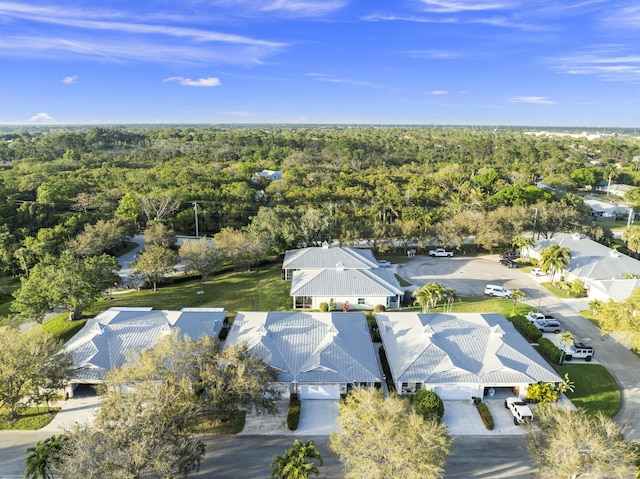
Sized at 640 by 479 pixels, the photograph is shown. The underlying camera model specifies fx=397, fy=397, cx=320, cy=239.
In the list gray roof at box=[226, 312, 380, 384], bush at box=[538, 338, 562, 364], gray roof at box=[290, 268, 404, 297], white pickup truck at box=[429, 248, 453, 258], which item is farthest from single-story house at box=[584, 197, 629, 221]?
gray roof at box=[226, 312, 380, 384]

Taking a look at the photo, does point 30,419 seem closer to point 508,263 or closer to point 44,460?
point 44,460

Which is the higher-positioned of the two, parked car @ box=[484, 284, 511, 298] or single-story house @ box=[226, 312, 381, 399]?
single-story house @ box=[226, 312, 381, 399]

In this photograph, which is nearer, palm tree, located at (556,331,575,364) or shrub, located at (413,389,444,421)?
shrub, located at (413,389,444,421)

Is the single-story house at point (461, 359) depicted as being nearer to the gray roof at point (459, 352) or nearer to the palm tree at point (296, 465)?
the gray roof at point (459, 352)

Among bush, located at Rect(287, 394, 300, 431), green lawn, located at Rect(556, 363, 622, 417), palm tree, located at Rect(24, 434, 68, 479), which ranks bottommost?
green lawn, located at Rect(556, 363, 622, 417)

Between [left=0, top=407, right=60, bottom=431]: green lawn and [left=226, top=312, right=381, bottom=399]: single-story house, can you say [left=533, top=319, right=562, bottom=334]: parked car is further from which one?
[left=0, top=407, right=60, bottom=431]: green lawn

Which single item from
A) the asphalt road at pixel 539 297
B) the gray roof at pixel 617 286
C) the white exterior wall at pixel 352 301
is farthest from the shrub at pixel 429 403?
the gray roof at pixel 617 286
